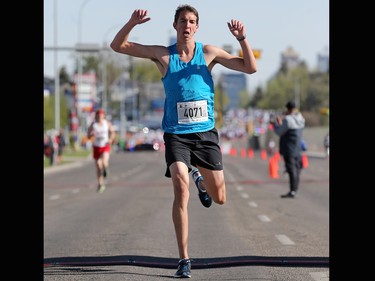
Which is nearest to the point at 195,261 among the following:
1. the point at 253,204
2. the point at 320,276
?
the point at 320,276

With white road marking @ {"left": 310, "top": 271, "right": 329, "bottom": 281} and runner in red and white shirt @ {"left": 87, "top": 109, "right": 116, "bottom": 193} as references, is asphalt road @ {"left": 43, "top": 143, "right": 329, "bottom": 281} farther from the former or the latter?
runner in red and white shirt @ {"left": 87, "top": 109, "right": 116, "bottom": 193}

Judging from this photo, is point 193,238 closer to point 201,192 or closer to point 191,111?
point 201,192

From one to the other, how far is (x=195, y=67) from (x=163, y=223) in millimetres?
7060

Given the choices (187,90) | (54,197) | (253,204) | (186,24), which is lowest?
(54,197)

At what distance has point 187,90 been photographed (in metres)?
8.47

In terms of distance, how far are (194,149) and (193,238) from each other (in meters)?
4.32

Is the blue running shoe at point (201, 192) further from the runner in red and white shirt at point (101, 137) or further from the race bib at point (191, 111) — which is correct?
the runner in red and white shirt at point (101, 137)

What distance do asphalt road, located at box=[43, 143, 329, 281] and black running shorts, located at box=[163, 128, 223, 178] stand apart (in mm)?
919

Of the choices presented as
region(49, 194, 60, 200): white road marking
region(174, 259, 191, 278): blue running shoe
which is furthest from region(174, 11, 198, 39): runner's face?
region(49, 194, 60, 200): white road marking

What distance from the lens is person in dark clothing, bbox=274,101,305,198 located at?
68.4ft

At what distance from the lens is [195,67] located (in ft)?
27.8

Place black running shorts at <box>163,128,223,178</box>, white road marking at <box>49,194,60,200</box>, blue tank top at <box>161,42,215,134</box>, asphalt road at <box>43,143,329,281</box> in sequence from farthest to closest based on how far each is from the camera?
1. white road marking at <box>49,194,60,200</box>
2. asphalt road at <box>43,143,329,281</box>
3. black running shorts at <box>163,128,223,178</box>
4. blue tank top at <box>161,42,215,134</box>
